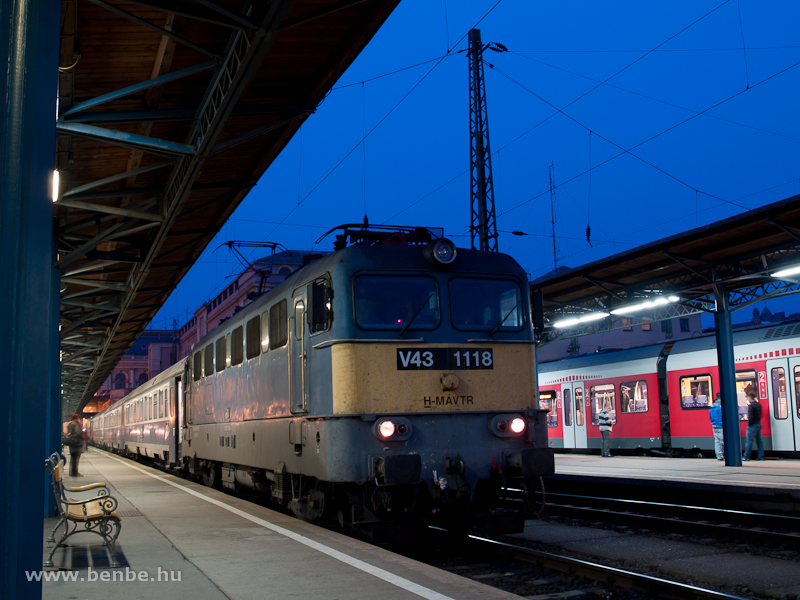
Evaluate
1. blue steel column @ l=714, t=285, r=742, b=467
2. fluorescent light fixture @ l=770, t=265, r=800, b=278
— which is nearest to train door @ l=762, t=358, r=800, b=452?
blue steel column @ l=714, t=285, r=742, b=467

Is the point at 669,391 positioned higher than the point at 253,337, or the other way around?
the point at 253,337

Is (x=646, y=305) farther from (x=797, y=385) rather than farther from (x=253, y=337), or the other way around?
(x=253, y=337)

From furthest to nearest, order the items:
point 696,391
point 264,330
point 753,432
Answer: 1. point 696,391
2. point 753,432
3. point 264,330

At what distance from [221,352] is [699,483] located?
8842 mm

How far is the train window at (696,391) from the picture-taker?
20.1 meters

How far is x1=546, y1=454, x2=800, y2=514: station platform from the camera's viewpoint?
37.8 ft

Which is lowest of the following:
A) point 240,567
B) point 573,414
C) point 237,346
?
point 240,567

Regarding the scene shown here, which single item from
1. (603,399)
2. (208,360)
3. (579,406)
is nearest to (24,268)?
(208,360)

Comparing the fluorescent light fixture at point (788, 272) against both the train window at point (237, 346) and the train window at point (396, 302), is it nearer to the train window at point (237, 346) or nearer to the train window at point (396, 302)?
the train window at point (396, 302)

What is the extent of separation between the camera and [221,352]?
14383 mm

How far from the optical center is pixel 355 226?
33.7 ft

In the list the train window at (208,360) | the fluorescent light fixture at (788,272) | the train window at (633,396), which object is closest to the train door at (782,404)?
the fluorescent light fixture at (788,272)

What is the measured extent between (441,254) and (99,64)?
14.4ft

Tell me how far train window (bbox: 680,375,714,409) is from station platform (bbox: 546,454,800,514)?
243cm
